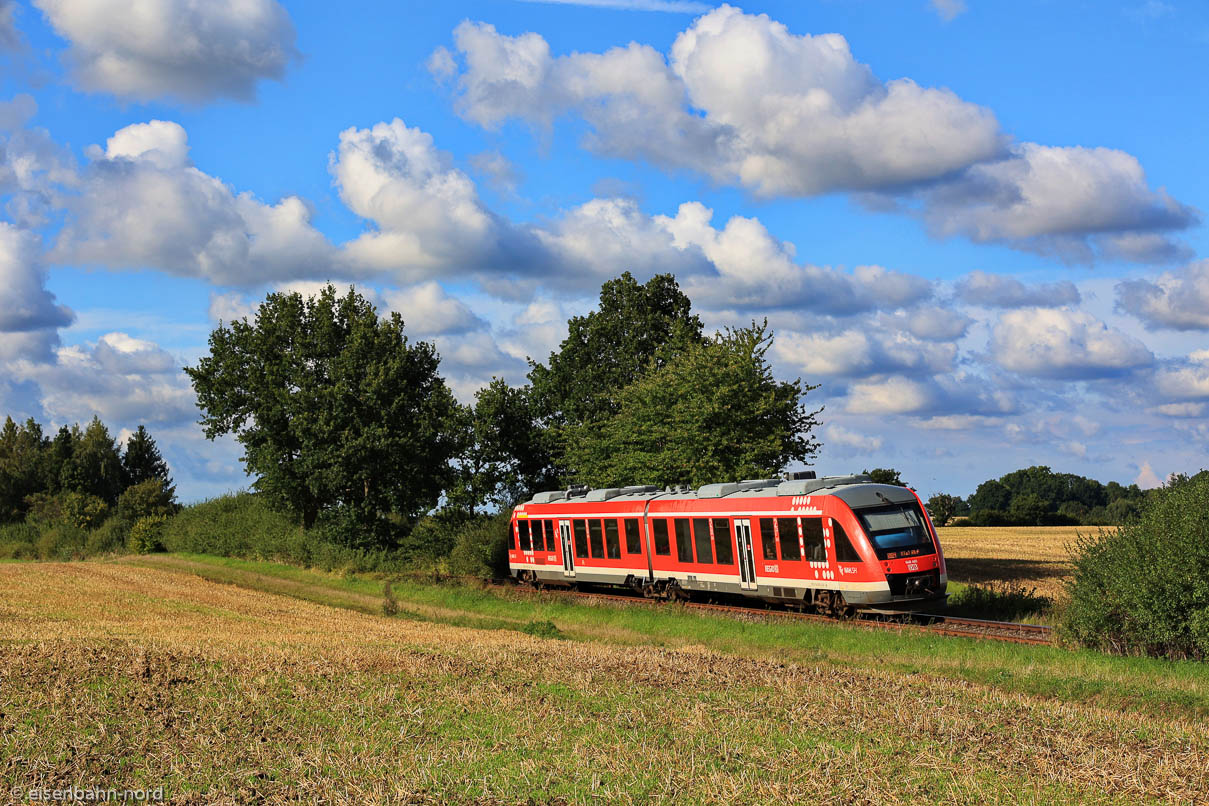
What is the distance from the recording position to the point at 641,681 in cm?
1458

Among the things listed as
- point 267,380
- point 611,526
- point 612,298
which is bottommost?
point 611,526

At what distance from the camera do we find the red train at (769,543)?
78.2 feet

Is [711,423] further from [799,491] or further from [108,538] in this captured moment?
[108,538]

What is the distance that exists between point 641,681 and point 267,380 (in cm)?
4241

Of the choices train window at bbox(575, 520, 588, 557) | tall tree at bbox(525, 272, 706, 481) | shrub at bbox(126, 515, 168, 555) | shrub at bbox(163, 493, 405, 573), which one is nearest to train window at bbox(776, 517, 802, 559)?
train window at bbox(575, 520, 588, 557)

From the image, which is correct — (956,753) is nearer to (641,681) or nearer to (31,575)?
(641,681)

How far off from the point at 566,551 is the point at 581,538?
48.0 inches

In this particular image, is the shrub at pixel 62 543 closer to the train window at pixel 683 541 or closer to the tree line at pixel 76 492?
the tree line at pixel 76 492

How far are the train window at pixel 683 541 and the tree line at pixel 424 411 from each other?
12.0 metres

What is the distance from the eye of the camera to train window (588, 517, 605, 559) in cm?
3462

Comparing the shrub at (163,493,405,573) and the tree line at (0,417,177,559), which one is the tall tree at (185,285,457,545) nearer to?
the shrub at (163,493,405,573)

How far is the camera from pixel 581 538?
118 feet

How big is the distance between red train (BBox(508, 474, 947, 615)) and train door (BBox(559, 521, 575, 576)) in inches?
1.4

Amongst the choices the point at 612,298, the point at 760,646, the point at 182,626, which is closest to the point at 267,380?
the point at 612,298
